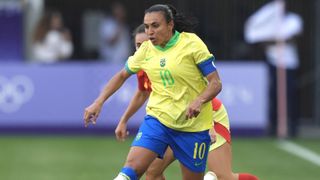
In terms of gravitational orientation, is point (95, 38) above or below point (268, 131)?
above

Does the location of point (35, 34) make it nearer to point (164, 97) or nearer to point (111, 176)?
point (111, 176)

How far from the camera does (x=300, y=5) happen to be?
22.7m

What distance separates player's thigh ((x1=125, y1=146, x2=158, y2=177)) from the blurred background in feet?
20.6

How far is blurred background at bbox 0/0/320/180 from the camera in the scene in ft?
60.2

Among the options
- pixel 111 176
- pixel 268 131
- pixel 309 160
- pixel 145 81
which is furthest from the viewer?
pixel 268 131

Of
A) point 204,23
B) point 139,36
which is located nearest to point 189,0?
point 204,23

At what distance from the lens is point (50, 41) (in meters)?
21.2

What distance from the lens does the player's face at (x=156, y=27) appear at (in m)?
9.57

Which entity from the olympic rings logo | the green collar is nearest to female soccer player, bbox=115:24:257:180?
the green collar

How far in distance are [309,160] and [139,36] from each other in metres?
6.83

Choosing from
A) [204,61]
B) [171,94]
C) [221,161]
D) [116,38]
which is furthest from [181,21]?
[116,38]

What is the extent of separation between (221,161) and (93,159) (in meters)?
6.22

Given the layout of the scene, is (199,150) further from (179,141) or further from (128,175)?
(128,175)

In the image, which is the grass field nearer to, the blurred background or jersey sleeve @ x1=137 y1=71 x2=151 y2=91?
the blurred background
